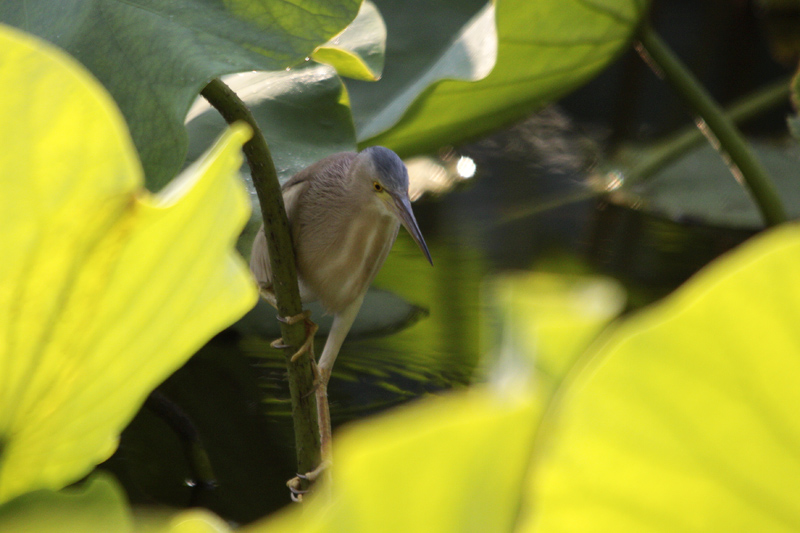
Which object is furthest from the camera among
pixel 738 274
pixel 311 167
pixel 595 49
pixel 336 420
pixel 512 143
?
pixel 512 143

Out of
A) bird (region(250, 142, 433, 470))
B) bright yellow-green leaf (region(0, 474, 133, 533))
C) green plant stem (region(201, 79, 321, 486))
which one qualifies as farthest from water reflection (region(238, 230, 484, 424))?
bright yellow-green leaf (region(0, 474, 133, 533))

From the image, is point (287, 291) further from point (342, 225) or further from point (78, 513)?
point (78, 513)

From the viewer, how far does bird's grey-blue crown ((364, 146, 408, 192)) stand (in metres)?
0.44

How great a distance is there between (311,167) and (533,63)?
27cm

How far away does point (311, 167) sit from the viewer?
1.56ft

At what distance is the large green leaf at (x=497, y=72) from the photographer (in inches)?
22.7

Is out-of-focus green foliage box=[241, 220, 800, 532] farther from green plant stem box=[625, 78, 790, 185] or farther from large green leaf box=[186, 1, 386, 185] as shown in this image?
green plant stem box=[625, 78, 790, 185]

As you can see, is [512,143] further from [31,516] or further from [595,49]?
[31,516]

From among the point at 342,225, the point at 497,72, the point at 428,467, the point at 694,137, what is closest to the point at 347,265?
the point at 342,225

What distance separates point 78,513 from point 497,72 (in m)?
0.55

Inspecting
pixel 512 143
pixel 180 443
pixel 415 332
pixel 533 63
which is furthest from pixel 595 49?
pixel 512 143

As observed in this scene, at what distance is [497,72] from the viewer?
2.03ft

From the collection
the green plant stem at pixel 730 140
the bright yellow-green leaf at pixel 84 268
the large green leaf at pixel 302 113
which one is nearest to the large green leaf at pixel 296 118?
the large green leaf at pixel 302 113

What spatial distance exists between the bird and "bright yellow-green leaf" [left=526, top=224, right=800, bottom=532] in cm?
35
